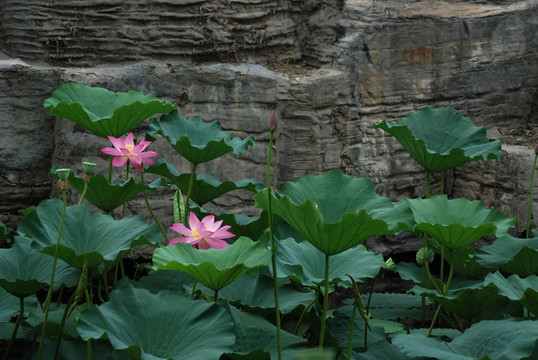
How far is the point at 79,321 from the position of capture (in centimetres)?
170

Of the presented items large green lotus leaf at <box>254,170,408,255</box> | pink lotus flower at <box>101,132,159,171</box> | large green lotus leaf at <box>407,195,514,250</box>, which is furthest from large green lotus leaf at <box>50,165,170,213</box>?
large green lotus leaf at <box>407,195,514,250</box>

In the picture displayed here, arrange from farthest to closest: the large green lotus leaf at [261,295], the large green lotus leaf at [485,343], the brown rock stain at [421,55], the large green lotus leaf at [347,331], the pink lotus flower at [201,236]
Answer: the brown rock stain at [421,55]
the large green lotus leaf at [347,331]
the large green lotus leaf at [261,295]
the pink lotus flower at [201,236]
the large green lotus leaf at [485,343]

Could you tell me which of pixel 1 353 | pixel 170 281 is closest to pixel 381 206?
pixel 170 281

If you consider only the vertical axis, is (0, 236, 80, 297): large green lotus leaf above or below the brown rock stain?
below

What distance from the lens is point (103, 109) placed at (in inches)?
105

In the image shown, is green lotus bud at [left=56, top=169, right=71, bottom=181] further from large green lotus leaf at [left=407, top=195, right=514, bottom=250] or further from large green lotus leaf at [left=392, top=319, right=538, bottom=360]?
large green lotus leaf at [left=407, top=195, right=514, bottom=250]

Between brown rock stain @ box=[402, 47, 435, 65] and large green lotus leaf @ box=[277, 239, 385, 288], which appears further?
brown rock stain @ box=[402, 47, 435, 65]

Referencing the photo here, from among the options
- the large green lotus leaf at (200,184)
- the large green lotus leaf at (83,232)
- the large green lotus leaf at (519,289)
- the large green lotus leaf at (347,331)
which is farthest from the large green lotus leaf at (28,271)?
A: the large green lotus leaf at (519,289)

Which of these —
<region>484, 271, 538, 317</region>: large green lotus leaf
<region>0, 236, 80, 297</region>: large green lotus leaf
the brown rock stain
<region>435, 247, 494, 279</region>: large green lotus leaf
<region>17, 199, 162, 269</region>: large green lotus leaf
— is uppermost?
the brown rock stain

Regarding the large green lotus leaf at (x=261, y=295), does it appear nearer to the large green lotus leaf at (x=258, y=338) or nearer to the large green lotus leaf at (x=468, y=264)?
the large green lotus leaf at (x=258, y=338)

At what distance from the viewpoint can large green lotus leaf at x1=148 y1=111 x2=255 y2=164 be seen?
2.51 m

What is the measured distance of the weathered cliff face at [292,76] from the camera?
11.4ft

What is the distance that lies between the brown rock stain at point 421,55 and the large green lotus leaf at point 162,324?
8.05 ft

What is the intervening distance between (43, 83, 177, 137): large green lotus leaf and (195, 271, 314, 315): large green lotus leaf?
0.62m
